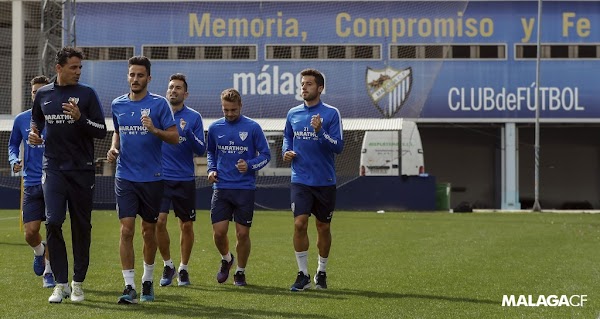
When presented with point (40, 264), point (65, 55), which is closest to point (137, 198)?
point (65, 55)

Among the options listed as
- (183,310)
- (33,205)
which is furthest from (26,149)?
(183,310)

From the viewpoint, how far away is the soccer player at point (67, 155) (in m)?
8.76

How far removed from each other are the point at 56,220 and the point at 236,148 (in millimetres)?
2546

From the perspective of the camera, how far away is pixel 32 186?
10656mm

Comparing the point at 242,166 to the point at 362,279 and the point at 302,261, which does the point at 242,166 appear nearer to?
the point at 302,261

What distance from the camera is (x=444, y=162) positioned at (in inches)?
1928

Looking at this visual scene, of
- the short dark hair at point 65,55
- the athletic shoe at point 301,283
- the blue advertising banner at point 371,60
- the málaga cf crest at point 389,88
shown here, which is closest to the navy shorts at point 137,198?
the short dark hair at point 65,55

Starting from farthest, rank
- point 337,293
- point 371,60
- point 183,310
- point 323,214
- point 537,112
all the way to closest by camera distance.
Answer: point 371,60 → point 537,112 → point 323,214 → point 337,293 → point 183,310

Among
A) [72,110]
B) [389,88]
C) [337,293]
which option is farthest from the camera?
[389,88]

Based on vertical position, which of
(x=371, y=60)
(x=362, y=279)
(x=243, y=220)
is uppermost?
(x=371, y=60)

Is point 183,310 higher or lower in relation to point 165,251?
lower

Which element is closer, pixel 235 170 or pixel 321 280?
pixel 321 280

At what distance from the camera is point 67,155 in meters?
8.80

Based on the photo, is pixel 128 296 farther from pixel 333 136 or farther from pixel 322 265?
pixel 333 136
